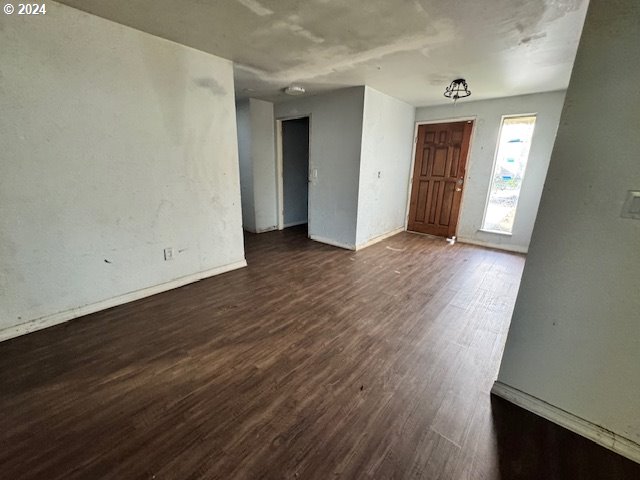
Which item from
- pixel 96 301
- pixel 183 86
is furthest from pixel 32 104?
pixel 96 301

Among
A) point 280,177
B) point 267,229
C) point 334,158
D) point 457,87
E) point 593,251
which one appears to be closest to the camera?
point 593,251

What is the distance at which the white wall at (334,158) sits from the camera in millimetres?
3887

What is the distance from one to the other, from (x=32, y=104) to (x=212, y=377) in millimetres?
2292

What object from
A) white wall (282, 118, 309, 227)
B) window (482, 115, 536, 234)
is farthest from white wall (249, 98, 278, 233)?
window (482, 115, 536, 234)

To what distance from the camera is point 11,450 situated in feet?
4.10

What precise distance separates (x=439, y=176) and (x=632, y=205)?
158 inches

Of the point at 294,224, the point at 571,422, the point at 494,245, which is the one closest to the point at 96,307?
the point at 571,422

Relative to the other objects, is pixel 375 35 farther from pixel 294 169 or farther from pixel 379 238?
pixel 294 169

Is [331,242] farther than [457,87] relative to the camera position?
Yes

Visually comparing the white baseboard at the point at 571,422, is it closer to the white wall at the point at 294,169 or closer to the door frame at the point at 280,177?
the door frame at the point at 280,177

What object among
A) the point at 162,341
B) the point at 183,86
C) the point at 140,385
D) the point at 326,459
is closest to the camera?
the point at 326,459

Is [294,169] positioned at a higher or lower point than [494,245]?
higher

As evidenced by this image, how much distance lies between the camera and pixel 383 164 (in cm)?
447

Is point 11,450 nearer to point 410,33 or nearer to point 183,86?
point 183,86
